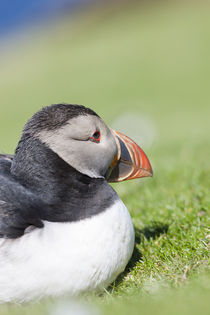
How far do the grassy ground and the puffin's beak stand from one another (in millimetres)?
745

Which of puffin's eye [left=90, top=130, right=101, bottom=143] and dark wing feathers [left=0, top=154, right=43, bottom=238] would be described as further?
puffin's eye [left=90, top=130, right=101, bottom=143]

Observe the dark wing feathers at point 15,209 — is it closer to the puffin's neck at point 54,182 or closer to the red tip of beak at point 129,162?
the puffin's neck at point 54,182

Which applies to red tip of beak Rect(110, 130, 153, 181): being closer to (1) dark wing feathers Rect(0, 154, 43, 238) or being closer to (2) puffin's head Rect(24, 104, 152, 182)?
(2) puffin's head Rect(24, 104, 152, 182)

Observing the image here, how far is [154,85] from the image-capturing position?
2545 cm

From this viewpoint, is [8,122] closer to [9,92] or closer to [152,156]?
[9,92]

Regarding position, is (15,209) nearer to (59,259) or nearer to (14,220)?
(14,220)

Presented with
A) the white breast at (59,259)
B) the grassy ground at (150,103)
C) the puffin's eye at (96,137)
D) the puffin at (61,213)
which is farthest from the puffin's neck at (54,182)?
the grassy ground at (150,103)

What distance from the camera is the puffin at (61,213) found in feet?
9.80

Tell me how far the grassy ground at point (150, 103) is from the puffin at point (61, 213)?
0.20 m

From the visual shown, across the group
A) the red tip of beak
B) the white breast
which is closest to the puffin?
the white breast

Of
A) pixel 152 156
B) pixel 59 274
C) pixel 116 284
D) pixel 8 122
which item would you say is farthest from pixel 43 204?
pixel 8 122

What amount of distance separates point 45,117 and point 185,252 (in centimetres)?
162

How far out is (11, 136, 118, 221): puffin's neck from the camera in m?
3.22

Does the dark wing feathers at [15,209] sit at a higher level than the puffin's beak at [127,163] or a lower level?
lower
